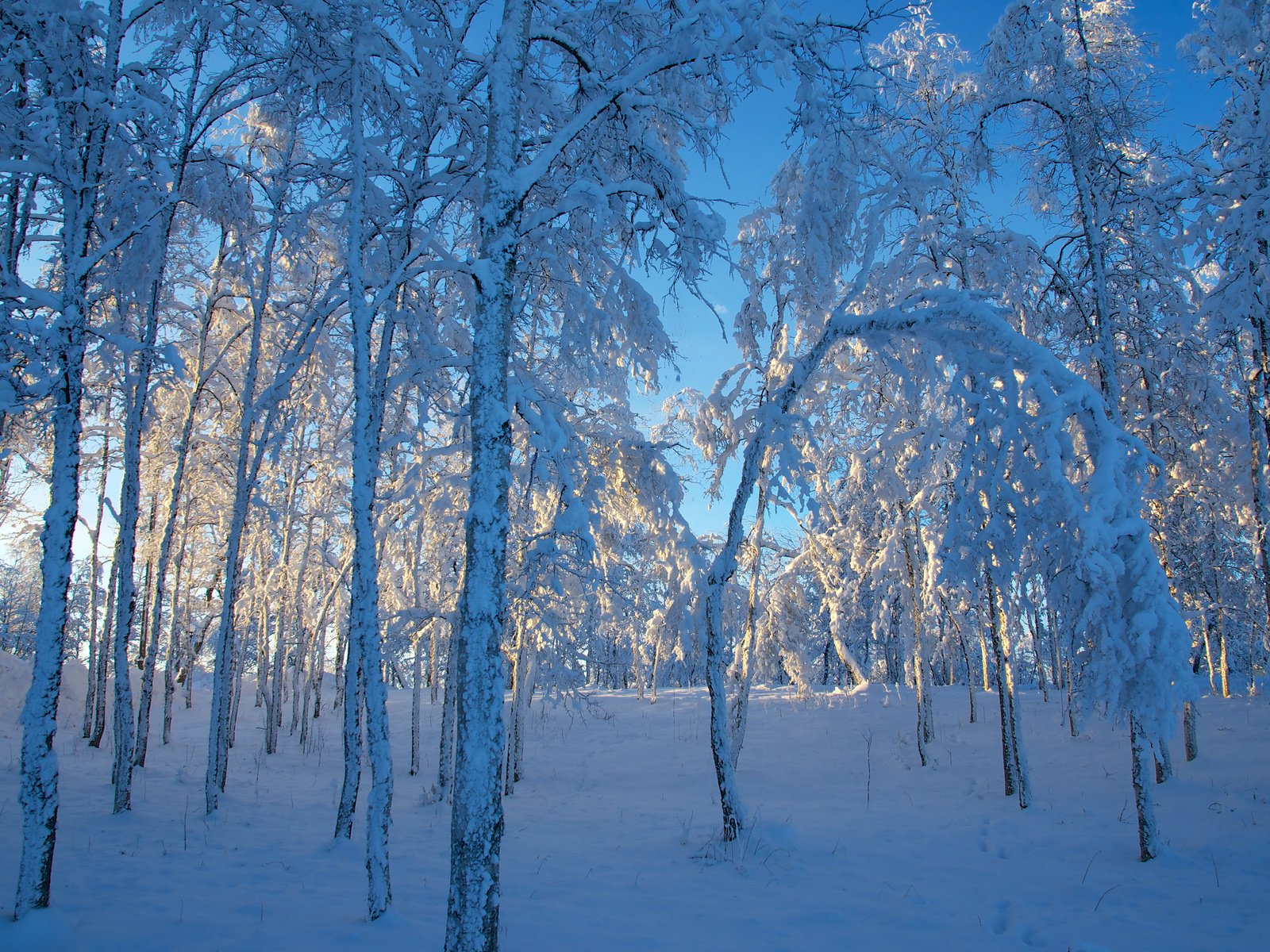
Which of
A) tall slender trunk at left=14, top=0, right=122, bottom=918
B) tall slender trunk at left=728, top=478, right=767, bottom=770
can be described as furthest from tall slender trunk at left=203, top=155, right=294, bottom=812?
tall slender trunk at left=728, top=478, right=767, bottom=770

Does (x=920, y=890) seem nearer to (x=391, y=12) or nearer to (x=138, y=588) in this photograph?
(x=391, y=12)

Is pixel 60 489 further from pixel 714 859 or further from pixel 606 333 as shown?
pixel 714 859

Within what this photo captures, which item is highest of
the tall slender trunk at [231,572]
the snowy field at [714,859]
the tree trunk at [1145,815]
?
the tall slender trunk at [231,572]

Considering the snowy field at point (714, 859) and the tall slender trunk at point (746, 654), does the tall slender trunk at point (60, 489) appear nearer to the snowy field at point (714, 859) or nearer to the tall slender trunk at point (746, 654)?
the snowy field at point (714, 859)

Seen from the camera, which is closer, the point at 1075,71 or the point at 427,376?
the point at 427,376

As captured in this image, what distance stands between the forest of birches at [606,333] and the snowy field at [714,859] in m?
0.76

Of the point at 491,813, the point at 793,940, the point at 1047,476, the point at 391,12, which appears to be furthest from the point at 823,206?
the point at 793,940

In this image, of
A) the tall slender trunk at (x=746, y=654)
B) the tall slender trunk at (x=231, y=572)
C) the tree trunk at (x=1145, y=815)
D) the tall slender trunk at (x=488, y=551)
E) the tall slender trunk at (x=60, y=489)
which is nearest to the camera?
the tall slender trunk at (x=488, y=551)

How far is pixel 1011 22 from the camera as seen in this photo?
Result: 881 cm

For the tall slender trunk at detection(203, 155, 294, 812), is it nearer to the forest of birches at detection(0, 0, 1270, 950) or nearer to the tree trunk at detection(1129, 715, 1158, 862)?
the forest of birches at detection(0, 0, 1270, 950)

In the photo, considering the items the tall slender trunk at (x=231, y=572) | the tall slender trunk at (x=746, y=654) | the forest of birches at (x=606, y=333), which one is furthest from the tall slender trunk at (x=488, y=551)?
the tall slender trunk at (x=746, y=654)

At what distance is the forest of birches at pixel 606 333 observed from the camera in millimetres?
5016

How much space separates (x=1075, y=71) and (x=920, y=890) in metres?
10.6

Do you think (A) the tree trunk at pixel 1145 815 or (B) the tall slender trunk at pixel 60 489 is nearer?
(B) the tall slender trunk at pixel 60 489
